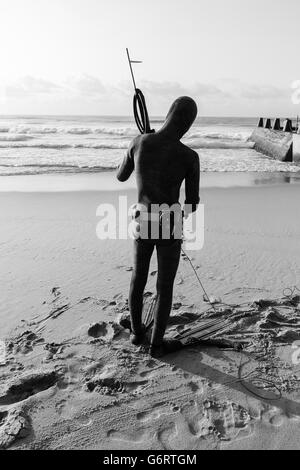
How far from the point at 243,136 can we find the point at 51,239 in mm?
31069

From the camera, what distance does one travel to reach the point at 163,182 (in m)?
3.38

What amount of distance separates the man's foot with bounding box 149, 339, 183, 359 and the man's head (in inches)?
76.2

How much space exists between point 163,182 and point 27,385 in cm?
206

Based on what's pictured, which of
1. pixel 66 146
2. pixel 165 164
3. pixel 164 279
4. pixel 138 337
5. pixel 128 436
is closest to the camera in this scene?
pixel 128 436

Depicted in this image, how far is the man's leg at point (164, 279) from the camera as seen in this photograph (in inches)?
139

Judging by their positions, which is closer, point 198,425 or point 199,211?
point 198,425

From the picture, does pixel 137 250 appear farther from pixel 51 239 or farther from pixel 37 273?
pixel 51 239

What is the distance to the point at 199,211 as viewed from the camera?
8.97 meters

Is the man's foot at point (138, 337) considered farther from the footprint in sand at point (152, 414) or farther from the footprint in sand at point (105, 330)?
the footprint in sand at point (152, 414)

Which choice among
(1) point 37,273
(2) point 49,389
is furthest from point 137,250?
(1) point 37,273

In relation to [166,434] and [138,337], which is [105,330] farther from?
[166,434]

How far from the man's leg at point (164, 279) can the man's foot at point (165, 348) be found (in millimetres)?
62

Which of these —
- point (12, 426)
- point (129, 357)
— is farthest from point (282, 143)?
point (12, 426)
